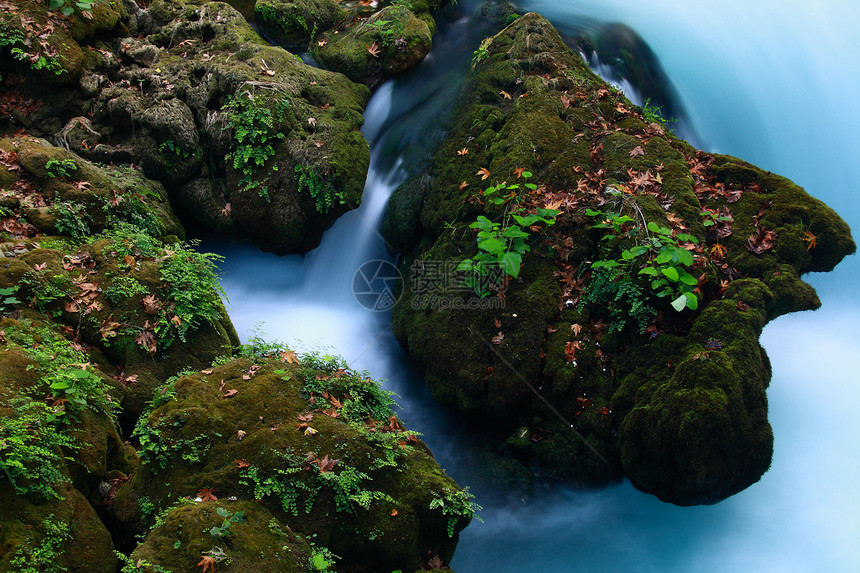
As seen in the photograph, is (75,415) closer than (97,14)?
Yes

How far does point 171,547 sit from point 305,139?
6.08 metres

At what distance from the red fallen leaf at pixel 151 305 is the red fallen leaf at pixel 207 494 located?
2338 millimetres

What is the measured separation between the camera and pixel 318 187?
25.7ft

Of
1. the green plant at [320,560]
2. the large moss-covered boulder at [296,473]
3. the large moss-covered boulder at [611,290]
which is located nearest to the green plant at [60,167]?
the large moss-covered boulder at [296,473]

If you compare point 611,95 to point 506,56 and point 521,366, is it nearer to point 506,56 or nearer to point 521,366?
point 506,56

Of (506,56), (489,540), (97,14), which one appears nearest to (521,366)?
(489,540)

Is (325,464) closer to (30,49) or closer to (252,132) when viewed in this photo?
(252,132)

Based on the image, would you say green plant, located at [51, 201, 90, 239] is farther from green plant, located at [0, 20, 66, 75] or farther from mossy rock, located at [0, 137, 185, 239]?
green plant, located at [0, 20, 66, 75]

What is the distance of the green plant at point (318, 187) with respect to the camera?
25.6 feet

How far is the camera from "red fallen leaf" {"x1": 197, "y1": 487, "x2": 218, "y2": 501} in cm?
414

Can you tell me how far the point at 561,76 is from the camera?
8.03 metres

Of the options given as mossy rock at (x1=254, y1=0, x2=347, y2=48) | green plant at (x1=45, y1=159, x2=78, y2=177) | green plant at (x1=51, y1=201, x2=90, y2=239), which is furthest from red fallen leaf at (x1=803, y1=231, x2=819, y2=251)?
green plant at (x1=45, y1=159, x2=78, y2=177)

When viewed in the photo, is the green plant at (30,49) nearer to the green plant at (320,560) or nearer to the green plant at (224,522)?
the green plant at (224,522)

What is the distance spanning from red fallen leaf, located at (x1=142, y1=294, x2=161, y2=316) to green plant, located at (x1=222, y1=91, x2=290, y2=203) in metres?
2.67
